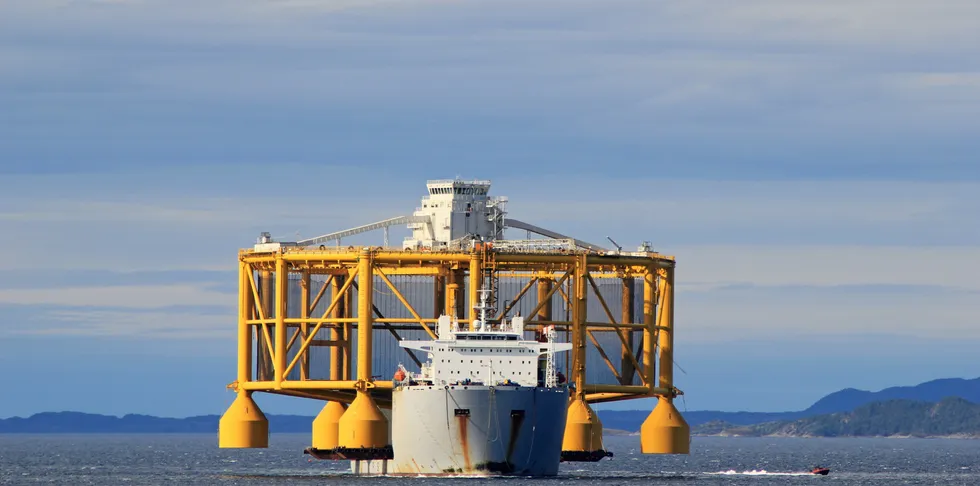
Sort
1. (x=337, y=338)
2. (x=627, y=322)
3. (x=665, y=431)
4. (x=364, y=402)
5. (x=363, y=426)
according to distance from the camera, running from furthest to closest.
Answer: (x=627, y=322), (x=337, y=338), (x=665, y=431), (x=364, y=402), (x=363, y=426)

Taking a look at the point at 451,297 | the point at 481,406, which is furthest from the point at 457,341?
the point at 451,297

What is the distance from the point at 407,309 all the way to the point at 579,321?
34.8ft

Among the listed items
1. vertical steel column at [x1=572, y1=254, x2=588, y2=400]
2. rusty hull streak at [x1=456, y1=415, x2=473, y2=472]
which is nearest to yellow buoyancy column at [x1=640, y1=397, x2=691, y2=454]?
vertical steel column at [x1=572, y1=254, x2=588, y2=400]

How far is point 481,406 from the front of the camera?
295ft

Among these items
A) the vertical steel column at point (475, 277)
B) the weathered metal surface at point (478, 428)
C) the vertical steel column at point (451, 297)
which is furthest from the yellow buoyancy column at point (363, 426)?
the vertical steel column at point (475, 277)

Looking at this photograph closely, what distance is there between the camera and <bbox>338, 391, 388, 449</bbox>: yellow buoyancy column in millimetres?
99438

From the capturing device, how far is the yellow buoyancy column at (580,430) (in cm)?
10131

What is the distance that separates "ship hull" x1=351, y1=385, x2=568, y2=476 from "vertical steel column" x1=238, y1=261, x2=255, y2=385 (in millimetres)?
16711

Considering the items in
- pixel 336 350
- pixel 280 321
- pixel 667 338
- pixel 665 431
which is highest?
pixel 280 321

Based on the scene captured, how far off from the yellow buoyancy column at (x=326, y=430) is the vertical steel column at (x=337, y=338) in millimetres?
2187

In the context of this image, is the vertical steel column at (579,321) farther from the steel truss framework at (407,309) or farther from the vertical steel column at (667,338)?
the vertical steel column at (667,338)

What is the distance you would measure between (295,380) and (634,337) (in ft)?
66.9

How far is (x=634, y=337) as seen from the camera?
11212cm

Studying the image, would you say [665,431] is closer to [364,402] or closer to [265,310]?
[364,402]
